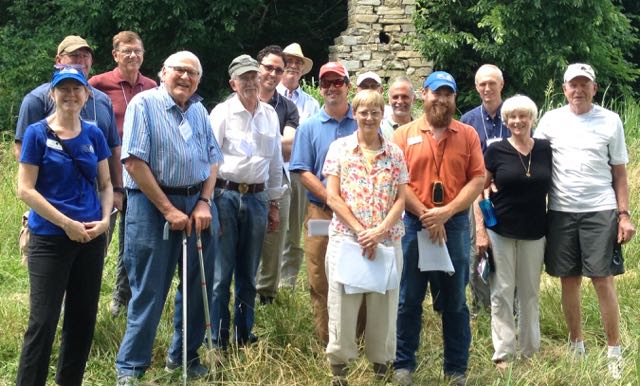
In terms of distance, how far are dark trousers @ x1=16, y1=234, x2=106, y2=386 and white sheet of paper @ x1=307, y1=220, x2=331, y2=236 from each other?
1218 millimetres

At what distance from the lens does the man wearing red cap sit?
506cm

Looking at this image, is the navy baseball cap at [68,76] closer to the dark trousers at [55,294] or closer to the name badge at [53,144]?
the name badge at [53,144]

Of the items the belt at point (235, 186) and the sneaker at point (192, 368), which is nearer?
the sneaker at point (192, 368)

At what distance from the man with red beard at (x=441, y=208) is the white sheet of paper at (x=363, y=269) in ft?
1.23

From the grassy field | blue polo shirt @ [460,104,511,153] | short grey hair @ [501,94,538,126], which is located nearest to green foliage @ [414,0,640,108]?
the grassy field

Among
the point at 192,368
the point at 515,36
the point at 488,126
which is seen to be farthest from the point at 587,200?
the point at 515,36

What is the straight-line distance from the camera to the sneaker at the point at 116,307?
222 inches

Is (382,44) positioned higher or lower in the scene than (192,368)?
higher

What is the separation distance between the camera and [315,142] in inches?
201

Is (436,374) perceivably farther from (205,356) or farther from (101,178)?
(101,178)

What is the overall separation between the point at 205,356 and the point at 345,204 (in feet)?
4.34

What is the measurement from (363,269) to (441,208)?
609 millimetres

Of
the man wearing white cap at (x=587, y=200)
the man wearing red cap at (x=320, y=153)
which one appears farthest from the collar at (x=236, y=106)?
the man wearing white cap at (x=587, y=200)

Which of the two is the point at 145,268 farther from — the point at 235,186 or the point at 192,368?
the point at 235,186
